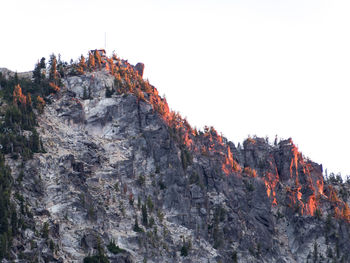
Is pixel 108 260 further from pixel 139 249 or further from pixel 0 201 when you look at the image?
pixel 0 201

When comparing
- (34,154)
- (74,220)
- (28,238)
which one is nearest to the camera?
(28,238)

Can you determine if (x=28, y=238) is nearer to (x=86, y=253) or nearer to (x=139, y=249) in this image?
(x=86, y=253)

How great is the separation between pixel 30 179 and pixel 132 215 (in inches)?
962

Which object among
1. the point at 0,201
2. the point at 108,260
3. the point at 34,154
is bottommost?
the point at 108,260

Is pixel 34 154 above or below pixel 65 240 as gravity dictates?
above

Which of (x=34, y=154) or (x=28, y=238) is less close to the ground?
(x=34, y=154)

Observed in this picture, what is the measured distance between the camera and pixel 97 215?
631 ft

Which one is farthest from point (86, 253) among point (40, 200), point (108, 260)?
point (40, 200)

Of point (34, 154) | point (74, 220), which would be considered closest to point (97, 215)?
point (74, 220)

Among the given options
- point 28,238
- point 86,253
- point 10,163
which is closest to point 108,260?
point 86,253

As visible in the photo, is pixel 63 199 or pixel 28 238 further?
pixel 63 199

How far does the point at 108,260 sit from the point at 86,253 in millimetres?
4770

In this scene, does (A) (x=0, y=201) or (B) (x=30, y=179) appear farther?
(B) (x=30, y=179)

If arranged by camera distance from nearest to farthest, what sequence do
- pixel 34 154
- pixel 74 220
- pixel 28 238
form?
pixel 28 238, pixel 74 220, pixel 34 154
